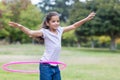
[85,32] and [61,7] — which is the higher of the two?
[61,7]

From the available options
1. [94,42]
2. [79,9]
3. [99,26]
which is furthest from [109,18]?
[94,42]

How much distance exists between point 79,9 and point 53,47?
45.4m

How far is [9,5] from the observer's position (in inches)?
2493

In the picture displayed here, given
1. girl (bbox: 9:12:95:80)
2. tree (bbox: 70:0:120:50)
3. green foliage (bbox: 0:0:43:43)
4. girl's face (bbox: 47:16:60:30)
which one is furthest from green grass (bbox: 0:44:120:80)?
green foliage (bbox: 0:0:43:43)

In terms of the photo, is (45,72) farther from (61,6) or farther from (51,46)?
(61,6)

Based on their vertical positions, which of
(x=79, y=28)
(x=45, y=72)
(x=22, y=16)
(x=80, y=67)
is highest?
(x=22, y=16)

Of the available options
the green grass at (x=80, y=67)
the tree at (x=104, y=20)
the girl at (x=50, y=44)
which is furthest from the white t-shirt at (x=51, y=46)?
the tree at (x=104, y=20)

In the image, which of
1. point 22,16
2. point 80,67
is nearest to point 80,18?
point 22,16

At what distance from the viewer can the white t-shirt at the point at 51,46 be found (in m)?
6.03

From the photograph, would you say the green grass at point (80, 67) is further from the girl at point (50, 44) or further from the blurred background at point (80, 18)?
the blurred background at point (80, 18)

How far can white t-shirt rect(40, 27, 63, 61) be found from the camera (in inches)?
237

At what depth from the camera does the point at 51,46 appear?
19.8ft

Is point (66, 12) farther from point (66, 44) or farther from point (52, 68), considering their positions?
point (52, 68)

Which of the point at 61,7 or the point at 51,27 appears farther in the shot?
the point at 61,7
